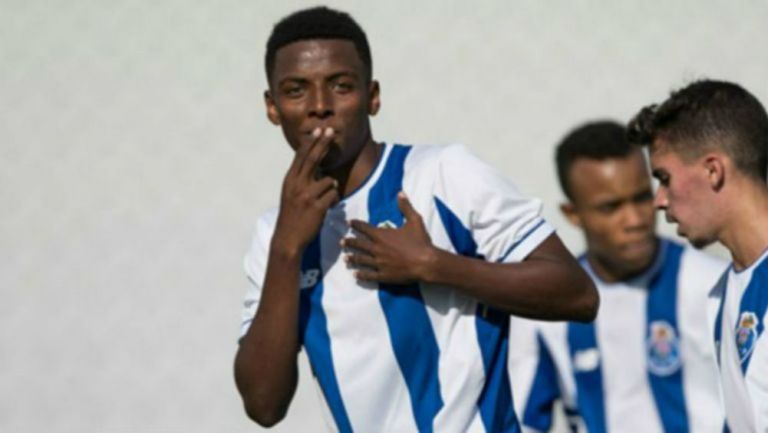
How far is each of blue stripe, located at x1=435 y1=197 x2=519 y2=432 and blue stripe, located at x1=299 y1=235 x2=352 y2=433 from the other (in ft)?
0.95

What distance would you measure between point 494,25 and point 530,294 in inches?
113

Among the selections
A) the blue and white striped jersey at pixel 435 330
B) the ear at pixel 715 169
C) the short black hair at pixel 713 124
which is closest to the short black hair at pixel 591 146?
the short black hair at pixel 713 124

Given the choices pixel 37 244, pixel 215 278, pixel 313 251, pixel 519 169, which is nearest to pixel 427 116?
pixel 519 169

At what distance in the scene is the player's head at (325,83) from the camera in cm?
337

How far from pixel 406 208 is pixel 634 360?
185 centimetres

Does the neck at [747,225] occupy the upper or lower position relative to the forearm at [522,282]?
upper

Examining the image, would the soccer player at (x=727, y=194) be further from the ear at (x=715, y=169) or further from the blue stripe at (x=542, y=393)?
the blue stripe at (x=542, y=393)

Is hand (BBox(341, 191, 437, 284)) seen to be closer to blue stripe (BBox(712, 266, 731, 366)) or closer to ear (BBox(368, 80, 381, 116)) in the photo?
ear (BBox(368, 80, 381, 116))

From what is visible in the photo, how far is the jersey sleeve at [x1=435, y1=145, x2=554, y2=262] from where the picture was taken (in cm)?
328

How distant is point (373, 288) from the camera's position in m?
3.33

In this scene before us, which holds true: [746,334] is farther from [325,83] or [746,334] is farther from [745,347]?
[325,83]

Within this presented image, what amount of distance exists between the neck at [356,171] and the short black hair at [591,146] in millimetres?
1898

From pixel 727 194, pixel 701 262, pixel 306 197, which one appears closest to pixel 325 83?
pixel 306 197

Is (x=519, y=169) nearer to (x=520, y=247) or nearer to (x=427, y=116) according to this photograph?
(x=427, y=116)
